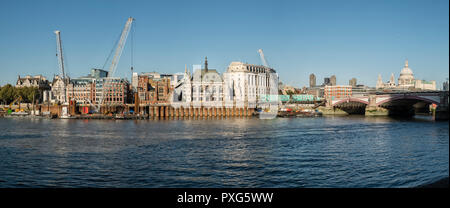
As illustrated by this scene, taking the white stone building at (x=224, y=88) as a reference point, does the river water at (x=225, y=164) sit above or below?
below

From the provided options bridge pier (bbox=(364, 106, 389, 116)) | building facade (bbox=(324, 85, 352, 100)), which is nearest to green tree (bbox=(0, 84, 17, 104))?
bridge pier (bbox=(364, 106, 389, 116))

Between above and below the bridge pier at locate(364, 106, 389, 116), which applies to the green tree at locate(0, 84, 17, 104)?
above

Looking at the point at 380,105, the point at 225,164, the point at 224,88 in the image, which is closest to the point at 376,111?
the point at 380,105

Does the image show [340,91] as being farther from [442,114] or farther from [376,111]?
[442,114]

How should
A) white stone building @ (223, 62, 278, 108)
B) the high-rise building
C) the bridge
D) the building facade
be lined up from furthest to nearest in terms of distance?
the high-rise building → the building facade → white stone building @ (223, 62, 278, 108) → the bridge

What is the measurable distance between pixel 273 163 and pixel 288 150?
5270 mm

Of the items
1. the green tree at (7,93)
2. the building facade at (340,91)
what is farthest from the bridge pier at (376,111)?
the green tree at (7,93)

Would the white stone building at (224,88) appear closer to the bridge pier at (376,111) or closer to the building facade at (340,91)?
the bridge pier at (376,111)

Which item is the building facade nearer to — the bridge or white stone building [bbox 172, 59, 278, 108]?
white stone building [bbox 172, 59, 278, 108]

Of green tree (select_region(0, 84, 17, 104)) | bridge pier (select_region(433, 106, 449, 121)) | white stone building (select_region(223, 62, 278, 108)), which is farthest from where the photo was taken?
green tree (select_region(0, 84, 17, 104))

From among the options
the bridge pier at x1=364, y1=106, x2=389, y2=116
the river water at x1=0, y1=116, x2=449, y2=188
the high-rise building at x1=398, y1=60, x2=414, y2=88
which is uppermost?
the high-rise building at x1=398, y1=60, x2=414, y2=88

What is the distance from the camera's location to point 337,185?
47.2 ft

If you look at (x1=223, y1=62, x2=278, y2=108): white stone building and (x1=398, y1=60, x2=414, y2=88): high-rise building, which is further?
(x1=398, y1=60, x2=414, y2=88): high-rise building
